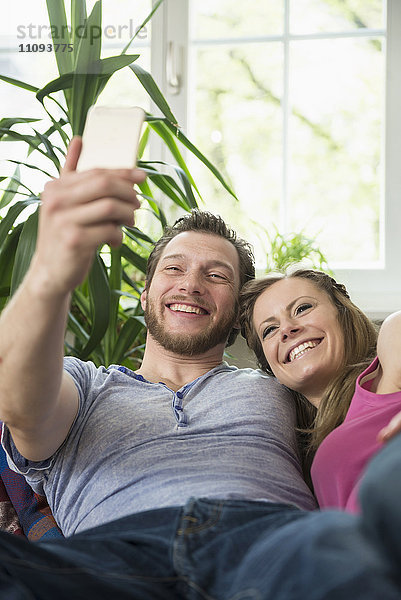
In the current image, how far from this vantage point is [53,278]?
0.87 meters

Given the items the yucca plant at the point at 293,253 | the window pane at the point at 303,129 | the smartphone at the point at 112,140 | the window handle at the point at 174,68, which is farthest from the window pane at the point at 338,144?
the smartphone at the point at 112,140

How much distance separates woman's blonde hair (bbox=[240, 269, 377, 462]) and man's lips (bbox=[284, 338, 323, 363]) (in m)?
0.07

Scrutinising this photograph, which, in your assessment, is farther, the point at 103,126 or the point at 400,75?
the point at 400,75

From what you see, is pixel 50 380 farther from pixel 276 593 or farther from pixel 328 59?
pixel 328 59

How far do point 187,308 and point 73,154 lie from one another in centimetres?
72

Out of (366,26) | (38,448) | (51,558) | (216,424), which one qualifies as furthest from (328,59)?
(51,558)

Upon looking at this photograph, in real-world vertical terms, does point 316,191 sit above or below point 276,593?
above

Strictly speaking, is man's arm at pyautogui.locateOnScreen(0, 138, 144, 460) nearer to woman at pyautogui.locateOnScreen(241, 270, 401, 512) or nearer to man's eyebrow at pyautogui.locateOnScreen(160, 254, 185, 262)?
woman at pyautogui.locateOnScreen(241, 270, 401, 512)

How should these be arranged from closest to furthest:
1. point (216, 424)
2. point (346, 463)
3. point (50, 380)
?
1. point (50, 380)
2. point (346, 463)
3. point (216, 424)

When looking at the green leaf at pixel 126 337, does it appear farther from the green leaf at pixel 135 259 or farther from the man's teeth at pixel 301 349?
the man's teeth at pixel 301 349

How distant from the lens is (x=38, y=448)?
4.06ft

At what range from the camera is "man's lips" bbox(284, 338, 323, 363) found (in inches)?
57.6

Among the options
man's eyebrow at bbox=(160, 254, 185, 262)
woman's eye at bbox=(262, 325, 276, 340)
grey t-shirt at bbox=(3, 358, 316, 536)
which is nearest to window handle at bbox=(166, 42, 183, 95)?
man's eyebrow at bbox=(160, 254, 185, 262)

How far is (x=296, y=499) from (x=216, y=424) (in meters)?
0.20
